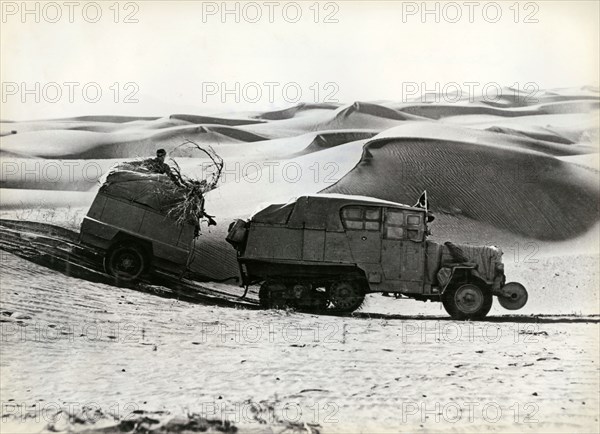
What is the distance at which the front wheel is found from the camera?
6.50m

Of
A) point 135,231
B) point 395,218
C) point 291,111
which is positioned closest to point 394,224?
point 395,218

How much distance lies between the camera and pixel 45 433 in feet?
19.3

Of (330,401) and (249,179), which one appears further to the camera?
(249,179)

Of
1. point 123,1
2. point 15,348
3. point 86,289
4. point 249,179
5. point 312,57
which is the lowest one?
point 15,348

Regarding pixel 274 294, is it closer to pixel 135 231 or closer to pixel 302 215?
pixel 302 215

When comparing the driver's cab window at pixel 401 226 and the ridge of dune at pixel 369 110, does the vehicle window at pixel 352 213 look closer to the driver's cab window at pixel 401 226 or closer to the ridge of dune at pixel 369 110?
the driver's cab window at pixel 401 226

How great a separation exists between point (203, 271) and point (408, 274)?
6.34ft

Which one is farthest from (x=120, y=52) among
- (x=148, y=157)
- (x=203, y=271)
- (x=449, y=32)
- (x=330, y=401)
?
(x=330, y=401)

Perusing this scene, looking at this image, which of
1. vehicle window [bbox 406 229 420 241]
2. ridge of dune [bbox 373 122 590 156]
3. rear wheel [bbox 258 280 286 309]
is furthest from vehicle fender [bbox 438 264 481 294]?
rear wheel [bbox 258 280 286 309]

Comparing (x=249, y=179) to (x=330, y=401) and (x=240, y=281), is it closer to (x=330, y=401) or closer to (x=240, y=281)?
(x=240, y=281)

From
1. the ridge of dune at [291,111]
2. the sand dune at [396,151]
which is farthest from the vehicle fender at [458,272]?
the ridge of dune at [291,111]

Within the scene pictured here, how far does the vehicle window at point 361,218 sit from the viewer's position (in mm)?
6469

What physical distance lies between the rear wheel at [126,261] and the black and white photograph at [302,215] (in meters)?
0.02

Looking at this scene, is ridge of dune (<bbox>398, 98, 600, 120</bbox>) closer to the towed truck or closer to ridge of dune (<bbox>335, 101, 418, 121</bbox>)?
ridge of dune (<bbox>335, 101, 418, 121</bbox>)
